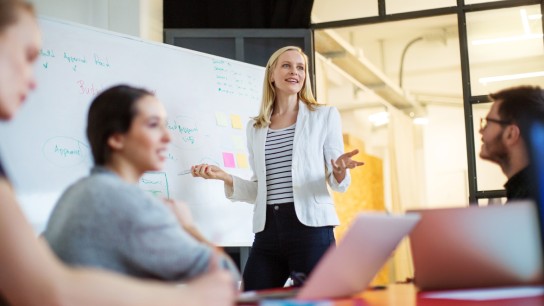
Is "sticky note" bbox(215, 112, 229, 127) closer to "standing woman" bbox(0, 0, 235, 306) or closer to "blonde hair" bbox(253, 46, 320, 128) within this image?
"blonde hair" bbox(253, 46, 320, 128)

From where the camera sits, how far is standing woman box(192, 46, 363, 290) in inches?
102

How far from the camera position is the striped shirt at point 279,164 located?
8.86 feet

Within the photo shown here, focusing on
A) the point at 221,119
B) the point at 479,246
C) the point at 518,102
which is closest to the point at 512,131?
the point at 518,102

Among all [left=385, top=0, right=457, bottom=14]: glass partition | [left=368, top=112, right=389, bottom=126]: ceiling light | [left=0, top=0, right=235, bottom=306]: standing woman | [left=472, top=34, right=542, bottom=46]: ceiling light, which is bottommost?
[left=0, top=0, right=235, bottom=306]: standing woman

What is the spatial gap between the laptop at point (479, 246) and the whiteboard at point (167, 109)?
163 centimetres

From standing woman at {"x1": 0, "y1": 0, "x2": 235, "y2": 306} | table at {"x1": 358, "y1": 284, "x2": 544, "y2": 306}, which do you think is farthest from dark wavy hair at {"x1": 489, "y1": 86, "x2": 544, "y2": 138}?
standing woman at {"x1": 0, "y1": 0, "x2": 235, "y2": 306}

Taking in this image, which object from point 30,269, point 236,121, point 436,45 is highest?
point 436,45

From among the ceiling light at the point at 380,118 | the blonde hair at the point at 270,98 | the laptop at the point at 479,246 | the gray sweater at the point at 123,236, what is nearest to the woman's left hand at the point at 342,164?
the blonde hair at the point at 270,98

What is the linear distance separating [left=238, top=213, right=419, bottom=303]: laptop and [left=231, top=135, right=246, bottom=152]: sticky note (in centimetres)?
239

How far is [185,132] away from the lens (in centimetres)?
343

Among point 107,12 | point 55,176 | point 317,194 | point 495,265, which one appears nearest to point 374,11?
point 107,12

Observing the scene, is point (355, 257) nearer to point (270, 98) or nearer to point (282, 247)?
point (282, 247)

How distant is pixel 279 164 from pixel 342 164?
1.02 ft

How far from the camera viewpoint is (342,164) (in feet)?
8.38
